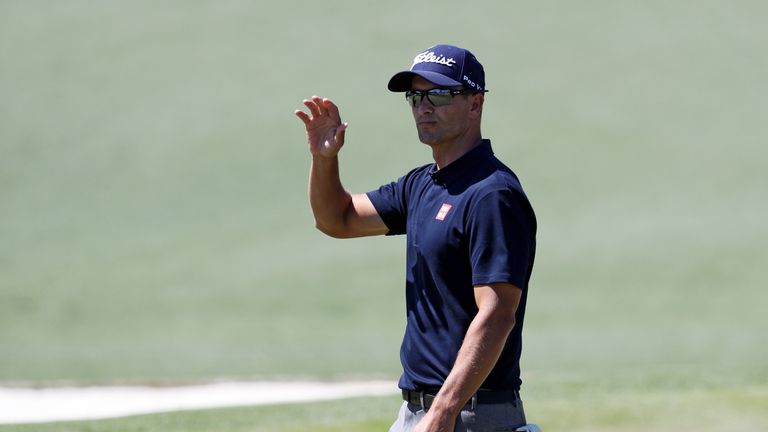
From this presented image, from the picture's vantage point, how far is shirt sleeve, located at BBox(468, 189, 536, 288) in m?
4.47

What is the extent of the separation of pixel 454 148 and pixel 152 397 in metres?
13.6

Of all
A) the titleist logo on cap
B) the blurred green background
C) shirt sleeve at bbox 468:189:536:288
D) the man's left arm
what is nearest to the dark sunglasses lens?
the titleist logo on cap

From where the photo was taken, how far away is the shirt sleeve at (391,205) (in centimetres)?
545

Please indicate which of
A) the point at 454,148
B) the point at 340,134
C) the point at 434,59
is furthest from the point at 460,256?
the point at 340,134

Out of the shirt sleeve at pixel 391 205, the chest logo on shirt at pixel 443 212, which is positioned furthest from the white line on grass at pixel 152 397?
the chest logo on shirt at pixel 443 212

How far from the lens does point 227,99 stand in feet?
104

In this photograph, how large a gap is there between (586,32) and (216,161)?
34.3 ft

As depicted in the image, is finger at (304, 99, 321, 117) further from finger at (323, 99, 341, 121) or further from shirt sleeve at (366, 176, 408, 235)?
shirt sleeve at (366, 176, 408, 235)

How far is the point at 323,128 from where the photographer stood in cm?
551

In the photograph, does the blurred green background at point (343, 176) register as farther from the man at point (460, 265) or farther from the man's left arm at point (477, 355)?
the man's left arm at point (477, 355)

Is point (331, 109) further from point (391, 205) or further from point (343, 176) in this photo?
point (343, 176)

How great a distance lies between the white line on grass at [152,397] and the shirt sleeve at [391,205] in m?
11.3

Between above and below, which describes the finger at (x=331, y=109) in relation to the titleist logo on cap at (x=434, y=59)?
below

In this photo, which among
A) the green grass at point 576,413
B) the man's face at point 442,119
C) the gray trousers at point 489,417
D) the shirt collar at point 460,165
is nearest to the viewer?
the gray trousers at point 489,417
